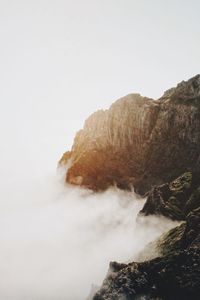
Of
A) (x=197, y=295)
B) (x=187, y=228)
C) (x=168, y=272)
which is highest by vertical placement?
(x=187, y=228)

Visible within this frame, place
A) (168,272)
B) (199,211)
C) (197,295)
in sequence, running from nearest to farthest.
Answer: (197,295) → (168,272) → (199,211)

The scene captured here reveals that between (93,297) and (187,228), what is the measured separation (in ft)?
147

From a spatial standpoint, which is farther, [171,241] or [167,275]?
[171,241]

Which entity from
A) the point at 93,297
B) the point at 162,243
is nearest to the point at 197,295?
the point at 162,243

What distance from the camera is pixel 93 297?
521 ft

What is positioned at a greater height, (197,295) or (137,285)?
(137,285)

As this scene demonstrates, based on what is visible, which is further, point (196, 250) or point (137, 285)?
point (137, 285)

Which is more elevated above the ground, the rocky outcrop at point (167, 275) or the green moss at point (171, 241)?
the green moss at point (171, 241)

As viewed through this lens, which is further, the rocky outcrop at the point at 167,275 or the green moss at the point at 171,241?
the green moss at the point at 171,241

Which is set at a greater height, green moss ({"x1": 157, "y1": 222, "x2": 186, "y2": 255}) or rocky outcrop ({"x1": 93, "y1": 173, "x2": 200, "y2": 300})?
green moss ({"x1": 157, "y1": 222, "x2": 186, "y2": 255})

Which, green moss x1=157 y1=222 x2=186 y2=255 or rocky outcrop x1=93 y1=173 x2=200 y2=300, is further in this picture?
green moss x1=157 y1=222 x2=186 y2=255

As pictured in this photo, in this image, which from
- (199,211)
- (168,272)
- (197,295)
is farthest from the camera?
(199,211)

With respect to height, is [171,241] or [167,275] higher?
[171,241]

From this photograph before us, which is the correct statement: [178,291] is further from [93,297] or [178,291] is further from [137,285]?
[93,297]
